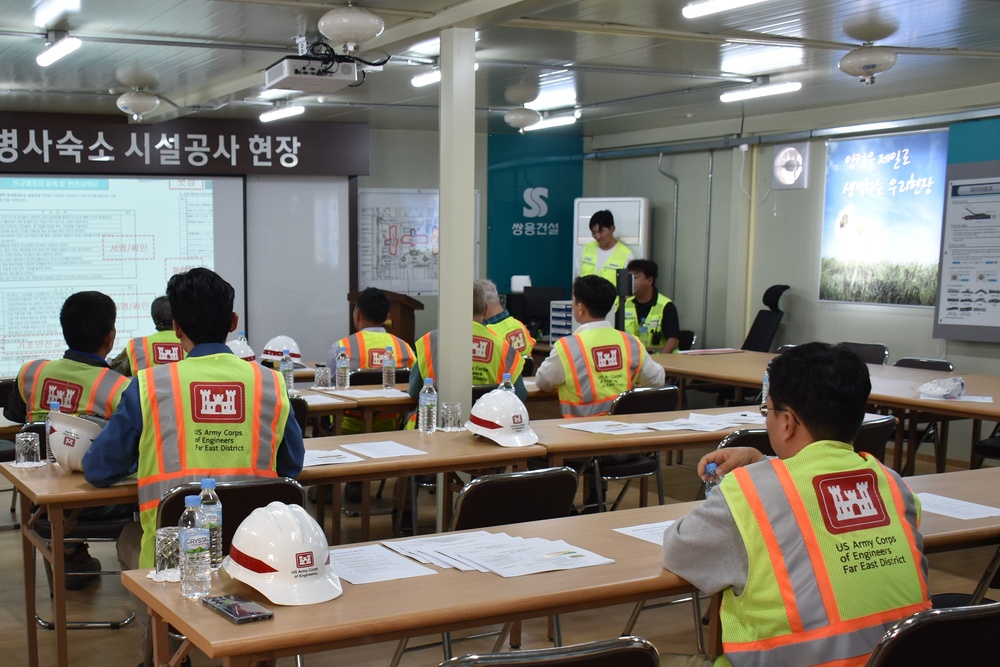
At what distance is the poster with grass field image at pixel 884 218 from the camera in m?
8.05

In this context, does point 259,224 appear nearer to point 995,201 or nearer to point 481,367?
point 481,367

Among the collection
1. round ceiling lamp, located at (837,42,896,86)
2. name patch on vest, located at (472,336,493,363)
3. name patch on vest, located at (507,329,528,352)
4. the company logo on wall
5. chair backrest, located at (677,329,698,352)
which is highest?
round ceiling lamp, located at (837,42,896,86)

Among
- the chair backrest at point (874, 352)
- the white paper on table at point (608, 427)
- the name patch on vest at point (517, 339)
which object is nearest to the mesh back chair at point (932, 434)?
the chair backrest at point (874, 352)

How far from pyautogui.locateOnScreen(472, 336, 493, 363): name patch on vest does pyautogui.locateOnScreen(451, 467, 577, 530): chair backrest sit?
2.39 metres

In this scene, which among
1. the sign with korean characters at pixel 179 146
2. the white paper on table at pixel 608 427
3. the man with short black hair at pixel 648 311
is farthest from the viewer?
the sign with korean characters at pixel 179 146

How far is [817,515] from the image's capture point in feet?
6.85

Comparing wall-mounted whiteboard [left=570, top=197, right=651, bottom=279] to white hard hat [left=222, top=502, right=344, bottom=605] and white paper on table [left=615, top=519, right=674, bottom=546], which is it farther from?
white hard hat [left=222, top=502, right=344, bottom=605]

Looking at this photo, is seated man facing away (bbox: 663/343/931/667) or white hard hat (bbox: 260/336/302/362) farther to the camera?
white hard hat (bbox: 260/336/302/362)

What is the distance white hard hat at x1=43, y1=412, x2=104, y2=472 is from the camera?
3424 millimetres

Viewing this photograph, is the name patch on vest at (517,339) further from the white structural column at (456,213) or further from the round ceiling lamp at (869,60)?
the round ceiling lamp at (869,60)

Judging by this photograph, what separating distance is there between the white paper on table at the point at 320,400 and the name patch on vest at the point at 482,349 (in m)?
0.80

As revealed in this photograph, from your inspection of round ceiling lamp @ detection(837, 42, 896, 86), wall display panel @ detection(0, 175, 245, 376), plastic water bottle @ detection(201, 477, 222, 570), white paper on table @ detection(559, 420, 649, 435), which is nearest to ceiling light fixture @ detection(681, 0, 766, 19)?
round ceiling lamp @ detection(837, 42, 896, 86)

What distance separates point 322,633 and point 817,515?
3.36 feet

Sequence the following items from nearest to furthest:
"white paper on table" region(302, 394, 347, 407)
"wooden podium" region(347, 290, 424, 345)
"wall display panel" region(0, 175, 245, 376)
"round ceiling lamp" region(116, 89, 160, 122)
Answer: "white paper on table" region(302, 394, 347, 407) < "round ceiling lamp" region(116, 89, 160, 122) < "wall display panel" region(0, 175, 245, 376) < "wooden podium" region(347, 290, 424, 345)
